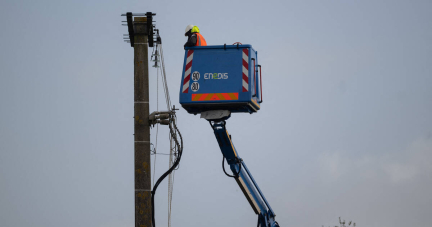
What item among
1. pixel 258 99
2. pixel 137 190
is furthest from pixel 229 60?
pixel 137 190

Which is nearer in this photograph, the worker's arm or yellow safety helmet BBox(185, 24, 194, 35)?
the worker's arm

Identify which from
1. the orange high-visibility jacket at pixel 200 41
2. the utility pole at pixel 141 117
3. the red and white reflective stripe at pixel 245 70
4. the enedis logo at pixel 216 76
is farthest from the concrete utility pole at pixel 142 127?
the red and white reflective stripe at pixel 245 70

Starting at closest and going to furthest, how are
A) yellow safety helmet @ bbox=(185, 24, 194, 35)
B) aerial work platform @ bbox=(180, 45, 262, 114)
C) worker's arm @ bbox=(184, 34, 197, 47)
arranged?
aerial work platform @ bbox=(180, 45, 262, 114) < worker's arm @ bbox=(184, 34, 197, 47) < yellow safety helmet @ bbox=(185, 24, 194, 35)

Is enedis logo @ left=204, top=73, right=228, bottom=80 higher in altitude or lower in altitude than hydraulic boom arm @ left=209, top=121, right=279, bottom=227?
higher

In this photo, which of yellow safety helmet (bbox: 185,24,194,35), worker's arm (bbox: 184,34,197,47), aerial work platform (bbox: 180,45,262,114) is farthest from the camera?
yellow safety helmet (bbox: 185,24,194,35)

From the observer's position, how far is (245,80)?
11125 mm

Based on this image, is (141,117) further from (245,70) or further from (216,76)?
(245,70)

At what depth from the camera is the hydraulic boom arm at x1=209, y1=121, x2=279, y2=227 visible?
11891 millimetres

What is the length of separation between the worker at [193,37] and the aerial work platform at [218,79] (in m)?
0.19

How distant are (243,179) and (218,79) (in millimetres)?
2771

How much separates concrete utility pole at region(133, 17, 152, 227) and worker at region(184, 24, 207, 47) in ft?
2.89

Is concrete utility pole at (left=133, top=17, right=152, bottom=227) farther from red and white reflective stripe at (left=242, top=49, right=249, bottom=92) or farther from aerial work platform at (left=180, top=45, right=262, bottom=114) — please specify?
red and white reflective stripe at (left=242, top=49, right=249, bottom=92)

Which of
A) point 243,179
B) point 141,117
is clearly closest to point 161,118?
point 141,117

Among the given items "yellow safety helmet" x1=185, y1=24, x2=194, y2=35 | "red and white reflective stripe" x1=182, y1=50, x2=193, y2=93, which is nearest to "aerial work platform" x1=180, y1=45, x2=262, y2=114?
"red and white reflective stripe" x1=182, y1=50, x2=193, y2=93
